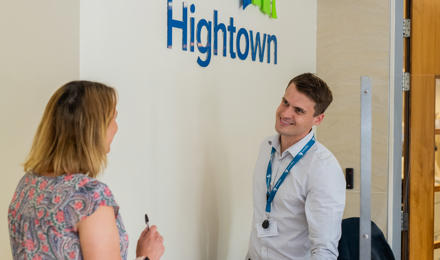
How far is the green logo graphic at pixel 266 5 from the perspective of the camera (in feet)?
9.92

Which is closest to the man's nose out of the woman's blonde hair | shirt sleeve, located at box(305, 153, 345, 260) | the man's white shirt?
the man's white shirt

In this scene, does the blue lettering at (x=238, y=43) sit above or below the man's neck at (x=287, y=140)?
above

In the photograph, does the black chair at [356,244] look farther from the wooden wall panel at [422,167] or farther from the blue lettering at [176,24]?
the blue lettering at [176,24]

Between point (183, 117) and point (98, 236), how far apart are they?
1.26 metres

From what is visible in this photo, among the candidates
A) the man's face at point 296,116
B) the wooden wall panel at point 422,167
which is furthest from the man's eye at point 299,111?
the wooden wall panel at point 422,167

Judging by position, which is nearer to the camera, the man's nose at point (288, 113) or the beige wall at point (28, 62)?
the beige wall at point (28, 62)

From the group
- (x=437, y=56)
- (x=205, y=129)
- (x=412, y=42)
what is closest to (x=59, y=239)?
(x=205, y=129)

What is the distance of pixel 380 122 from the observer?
242cm

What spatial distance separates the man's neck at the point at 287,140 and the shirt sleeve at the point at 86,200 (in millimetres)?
1112

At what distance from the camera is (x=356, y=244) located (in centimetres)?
223

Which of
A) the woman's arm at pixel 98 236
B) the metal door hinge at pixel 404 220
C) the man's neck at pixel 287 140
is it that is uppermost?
the man's neck at pixel 287 140

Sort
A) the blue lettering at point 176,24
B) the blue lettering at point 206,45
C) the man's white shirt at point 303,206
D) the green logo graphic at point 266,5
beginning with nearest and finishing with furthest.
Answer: the man's white shirt at point 303,206
the blue lettering at point 176,24
the blue lettering at point 206,45
the green logo graphic at point 266,5

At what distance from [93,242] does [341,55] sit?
8.63 feet

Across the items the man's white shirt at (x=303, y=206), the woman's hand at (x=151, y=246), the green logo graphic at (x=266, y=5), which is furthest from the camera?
the green logo graphic at (x=266, y=5)
